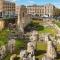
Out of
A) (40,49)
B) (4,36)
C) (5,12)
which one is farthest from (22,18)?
(40,49)

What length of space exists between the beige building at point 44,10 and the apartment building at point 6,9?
27 centimetres

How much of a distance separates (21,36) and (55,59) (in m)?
0.72

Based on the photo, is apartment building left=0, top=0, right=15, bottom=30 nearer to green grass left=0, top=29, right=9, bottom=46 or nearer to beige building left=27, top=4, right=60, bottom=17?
green grass left=0, top=29, right=9, bottom=46

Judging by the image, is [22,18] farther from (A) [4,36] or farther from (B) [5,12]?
(A) [4,36]

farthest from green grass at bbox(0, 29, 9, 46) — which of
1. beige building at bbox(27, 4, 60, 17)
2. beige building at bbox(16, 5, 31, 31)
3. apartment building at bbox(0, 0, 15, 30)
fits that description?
beige building at bbox(27, 4, 60, 17)

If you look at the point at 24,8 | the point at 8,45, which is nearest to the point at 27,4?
the point at 24,8

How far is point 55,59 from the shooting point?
29.9 feet

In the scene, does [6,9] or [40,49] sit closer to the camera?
[40,49]

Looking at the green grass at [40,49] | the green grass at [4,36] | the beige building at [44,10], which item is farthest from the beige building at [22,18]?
the green grass at [40,49]

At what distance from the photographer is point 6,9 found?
31.0ft

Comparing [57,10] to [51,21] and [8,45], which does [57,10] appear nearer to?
[51,21]

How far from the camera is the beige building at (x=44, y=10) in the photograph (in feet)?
31.0

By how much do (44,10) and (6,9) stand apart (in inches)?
24.9

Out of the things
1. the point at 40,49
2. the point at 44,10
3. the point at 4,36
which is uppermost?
the point at 44,10
